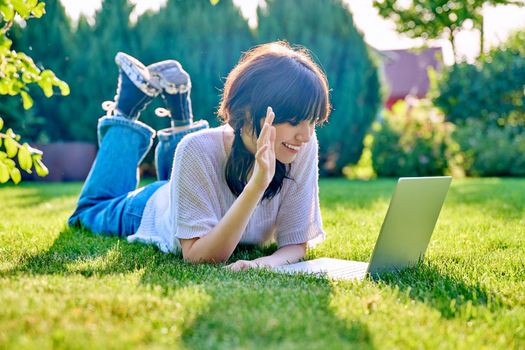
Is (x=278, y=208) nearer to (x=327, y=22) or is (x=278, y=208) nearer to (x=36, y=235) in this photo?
(x=36, y=235)

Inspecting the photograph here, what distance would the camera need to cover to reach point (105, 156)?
12.8 feet

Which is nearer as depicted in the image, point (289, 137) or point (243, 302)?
point (243, 302)

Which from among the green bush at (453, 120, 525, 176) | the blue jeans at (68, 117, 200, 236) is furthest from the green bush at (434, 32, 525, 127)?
the blue jeans at (68, 117, 200, 236)

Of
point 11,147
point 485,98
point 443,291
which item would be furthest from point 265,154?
point 485,98

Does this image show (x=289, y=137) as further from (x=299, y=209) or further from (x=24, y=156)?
(x=24, y=156)

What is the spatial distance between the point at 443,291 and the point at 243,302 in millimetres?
718

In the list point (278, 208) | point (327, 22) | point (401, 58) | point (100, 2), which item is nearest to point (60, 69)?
point (100, 2)

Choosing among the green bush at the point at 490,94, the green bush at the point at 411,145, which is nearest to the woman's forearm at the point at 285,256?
the green bush at the point at 411,145

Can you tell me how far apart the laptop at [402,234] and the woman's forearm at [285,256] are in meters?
0.05

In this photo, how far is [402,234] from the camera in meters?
2.51

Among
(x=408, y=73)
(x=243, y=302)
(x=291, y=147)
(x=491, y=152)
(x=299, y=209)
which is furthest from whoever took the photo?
(x=408, y=73)

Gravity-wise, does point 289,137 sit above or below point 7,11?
below

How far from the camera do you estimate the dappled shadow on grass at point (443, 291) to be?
1918mm

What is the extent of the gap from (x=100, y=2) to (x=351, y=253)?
8.16m
